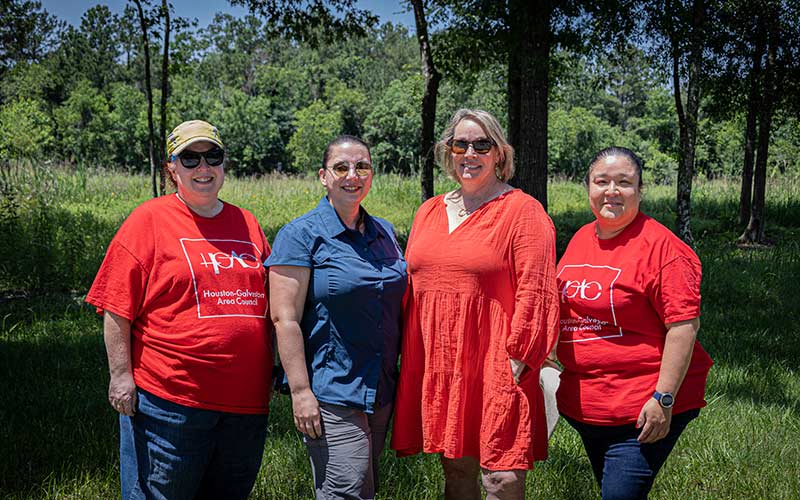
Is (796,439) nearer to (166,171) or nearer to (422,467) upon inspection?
(422,467)

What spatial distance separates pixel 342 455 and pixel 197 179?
1.34m

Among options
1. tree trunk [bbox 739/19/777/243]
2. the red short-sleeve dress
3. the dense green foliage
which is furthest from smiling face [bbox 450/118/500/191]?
the dense green foliage

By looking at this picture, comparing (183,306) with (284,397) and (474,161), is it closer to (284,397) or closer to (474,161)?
(474,161)

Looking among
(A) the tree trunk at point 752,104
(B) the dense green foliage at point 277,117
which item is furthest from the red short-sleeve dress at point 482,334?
(B) the dense green foliage at point 277,117

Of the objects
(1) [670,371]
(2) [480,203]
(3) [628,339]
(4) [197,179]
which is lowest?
(1) [670,371]

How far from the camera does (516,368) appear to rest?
2934mm

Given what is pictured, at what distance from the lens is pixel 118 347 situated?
277cm

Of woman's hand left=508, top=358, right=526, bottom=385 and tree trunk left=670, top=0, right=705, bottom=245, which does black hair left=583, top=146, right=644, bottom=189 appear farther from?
tree trunk left=670, top=0, right=705, bottom=245

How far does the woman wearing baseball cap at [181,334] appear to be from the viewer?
9.04ft

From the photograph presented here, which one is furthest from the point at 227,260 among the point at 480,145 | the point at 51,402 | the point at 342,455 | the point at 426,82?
the point at 426,82

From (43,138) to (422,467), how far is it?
46.9m

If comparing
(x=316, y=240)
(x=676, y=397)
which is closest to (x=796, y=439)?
(x=676, y=397)

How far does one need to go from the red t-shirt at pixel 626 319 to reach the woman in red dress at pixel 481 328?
149 mm

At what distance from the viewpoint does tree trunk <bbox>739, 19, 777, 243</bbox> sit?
547 inches
